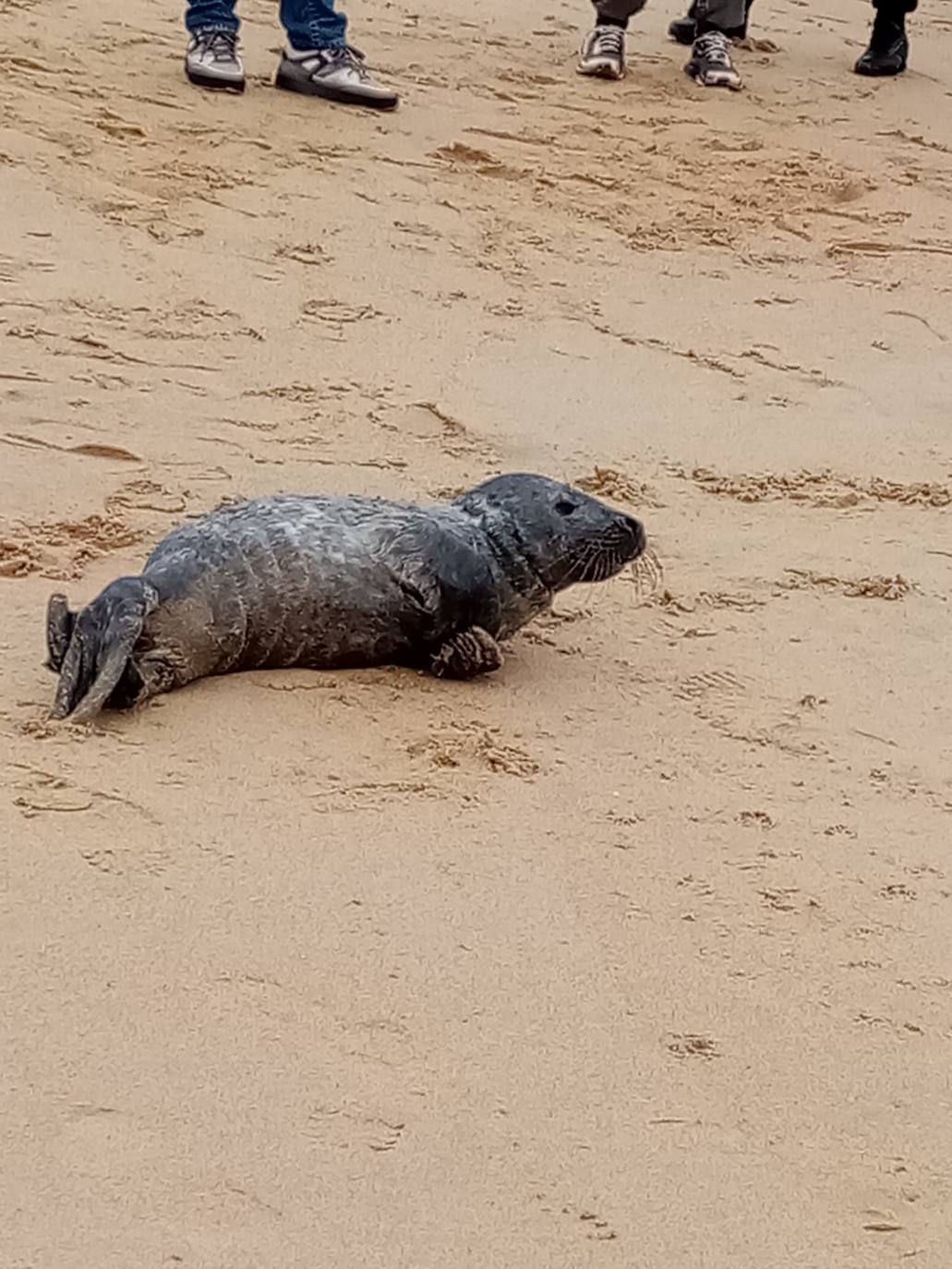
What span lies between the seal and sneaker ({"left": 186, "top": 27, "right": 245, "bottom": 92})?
3.35m

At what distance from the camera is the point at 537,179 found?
23.1ft

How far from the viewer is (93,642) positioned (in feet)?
12.3

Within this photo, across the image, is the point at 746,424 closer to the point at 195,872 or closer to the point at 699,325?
the point at 699,325

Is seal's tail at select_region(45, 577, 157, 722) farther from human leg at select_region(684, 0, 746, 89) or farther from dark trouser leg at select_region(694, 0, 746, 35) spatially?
dark trouser leg at select_region(694, 0, 746, 35)

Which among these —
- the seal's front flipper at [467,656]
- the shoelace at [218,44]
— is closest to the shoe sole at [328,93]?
the shoelace at [218,44]

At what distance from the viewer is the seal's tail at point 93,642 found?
365 cm

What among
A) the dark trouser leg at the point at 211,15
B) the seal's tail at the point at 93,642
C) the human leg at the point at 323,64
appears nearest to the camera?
the seal's tail at the point at 93,642

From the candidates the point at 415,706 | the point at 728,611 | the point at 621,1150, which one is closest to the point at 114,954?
the point at 621,1150

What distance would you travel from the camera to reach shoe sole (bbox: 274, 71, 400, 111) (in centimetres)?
731

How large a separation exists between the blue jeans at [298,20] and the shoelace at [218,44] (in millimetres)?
19

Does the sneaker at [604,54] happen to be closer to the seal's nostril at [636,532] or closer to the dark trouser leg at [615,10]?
the dark trouser leg at [615,10]

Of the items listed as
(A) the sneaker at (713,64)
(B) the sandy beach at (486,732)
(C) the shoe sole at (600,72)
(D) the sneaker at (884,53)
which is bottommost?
(B) the sandy beach at (486,732)

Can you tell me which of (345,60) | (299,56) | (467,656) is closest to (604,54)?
(345,60)

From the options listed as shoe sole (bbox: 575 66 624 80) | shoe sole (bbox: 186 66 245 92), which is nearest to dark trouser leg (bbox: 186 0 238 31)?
shoe sole (bbox: 186 66 245 92)
